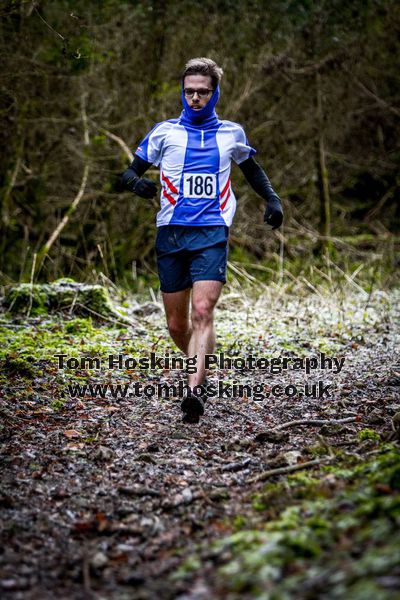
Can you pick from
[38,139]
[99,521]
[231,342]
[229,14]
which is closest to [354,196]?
[229,14]

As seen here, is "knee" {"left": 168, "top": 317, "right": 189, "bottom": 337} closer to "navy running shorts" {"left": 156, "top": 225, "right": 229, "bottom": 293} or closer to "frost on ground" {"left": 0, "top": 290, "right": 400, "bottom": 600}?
"navy running shorts" {"left": 156, "top": 225, "right": 229, "bottom": 293}

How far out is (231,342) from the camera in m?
6.87

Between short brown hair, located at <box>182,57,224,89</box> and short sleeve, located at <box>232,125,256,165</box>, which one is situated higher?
short brown hair, located at <box>182,57,224,89</box>

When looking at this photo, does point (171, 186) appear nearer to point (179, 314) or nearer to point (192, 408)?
point (179, 314)

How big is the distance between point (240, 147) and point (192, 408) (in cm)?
188

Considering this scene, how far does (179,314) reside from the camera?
4.73m

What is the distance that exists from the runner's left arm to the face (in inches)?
21.6

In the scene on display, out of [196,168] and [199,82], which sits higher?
[199,82]

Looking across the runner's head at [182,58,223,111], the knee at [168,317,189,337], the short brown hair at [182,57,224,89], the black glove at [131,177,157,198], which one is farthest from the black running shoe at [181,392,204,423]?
the short brown hair at [182,57,224,89]

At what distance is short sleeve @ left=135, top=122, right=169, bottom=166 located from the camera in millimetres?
4594

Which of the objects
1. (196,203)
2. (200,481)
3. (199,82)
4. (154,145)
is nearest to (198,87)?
(199,82)

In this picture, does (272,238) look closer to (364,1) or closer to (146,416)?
(364,1)

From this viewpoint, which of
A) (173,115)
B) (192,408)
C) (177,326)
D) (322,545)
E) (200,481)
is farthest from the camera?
(173,115)

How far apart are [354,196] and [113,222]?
21.1ft
